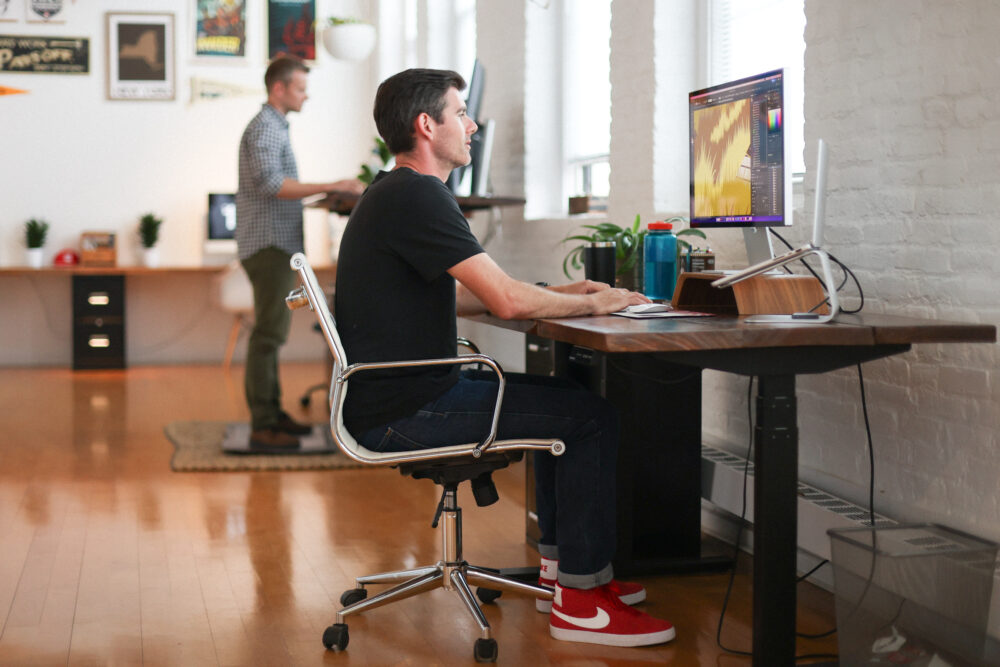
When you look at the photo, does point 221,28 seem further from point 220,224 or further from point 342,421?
point 342,421

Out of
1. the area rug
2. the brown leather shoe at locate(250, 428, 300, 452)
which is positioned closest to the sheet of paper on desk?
the area rug

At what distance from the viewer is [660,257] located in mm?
2838

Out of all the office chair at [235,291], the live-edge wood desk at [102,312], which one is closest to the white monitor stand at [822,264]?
the office chair at [235,291]

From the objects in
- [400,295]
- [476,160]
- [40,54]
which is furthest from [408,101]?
[40,54]

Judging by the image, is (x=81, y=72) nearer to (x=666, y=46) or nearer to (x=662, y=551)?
(x=666, y=46)

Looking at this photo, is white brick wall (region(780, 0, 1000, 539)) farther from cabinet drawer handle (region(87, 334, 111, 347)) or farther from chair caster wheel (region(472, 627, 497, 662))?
cabinet drawer handle (region(87, 334, 111, 347))

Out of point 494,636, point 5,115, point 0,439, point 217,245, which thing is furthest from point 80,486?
point 5,115

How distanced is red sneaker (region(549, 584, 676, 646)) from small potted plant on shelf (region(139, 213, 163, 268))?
5999 millimetres

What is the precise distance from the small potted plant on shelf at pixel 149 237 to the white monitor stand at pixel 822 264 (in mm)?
6237

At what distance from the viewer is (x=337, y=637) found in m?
2.45

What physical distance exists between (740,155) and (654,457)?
88 cm

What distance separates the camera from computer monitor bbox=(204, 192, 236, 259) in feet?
26.2

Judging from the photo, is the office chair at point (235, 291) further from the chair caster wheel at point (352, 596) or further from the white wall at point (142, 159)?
the chair caster wheel at point (352, 596)

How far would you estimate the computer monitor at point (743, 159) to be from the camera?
245 centimetres
